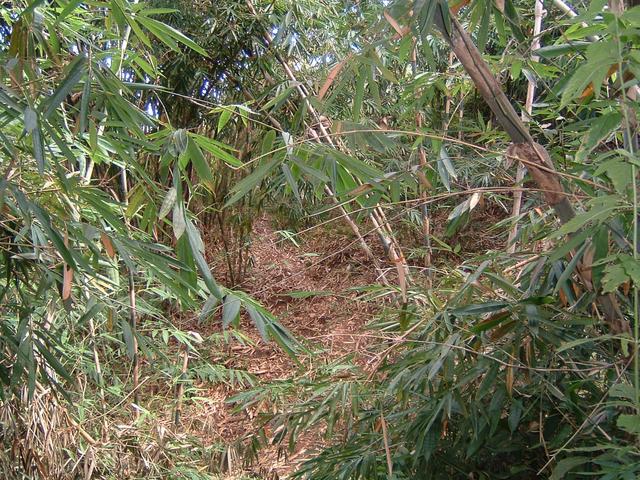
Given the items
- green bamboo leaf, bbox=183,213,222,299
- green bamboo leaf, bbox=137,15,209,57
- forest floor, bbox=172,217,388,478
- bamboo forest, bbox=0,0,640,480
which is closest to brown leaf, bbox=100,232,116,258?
bamboo forest, bbox=0,0,640,480

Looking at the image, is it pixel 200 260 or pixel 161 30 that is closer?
pixel 200 260

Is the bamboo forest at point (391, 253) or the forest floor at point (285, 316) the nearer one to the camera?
the bamboo forest at point (391, 253)

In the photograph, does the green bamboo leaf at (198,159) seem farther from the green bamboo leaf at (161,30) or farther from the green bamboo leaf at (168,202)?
the green bamboo leaf at (161,30)

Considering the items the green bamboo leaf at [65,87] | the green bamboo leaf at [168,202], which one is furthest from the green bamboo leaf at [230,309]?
→ the green bamboo leaf at [65,87]

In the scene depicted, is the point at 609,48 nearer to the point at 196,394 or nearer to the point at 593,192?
the point at 593,192

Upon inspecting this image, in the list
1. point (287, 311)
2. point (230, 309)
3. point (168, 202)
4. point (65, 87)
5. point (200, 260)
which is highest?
point (65, 87)

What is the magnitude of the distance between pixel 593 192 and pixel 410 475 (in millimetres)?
745

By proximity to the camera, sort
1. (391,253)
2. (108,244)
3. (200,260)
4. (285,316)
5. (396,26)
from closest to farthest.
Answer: (396,26), (200,260), (108,244), (391,253), (285,316)

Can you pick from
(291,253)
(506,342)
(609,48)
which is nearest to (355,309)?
(291,253)

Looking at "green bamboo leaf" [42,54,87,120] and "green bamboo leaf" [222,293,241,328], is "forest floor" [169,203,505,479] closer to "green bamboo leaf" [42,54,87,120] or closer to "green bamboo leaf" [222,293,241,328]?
"green bamboo leaf" [222,293,241,328]

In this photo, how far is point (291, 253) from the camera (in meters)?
5.39

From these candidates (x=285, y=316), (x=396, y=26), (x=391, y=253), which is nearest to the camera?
(x=396, y=26)

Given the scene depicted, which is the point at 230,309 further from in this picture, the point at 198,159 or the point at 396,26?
the point at 396,26

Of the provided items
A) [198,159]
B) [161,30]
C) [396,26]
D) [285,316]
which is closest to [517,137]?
[396,26]
